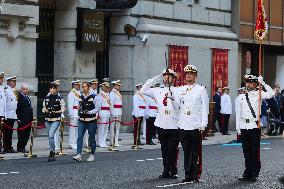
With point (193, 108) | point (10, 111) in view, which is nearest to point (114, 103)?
point (10, 111)

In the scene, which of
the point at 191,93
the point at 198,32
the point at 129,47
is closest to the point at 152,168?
the point at 191,93

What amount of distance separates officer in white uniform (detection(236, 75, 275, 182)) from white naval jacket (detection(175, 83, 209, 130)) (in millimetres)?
1103

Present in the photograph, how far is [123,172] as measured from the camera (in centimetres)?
1825

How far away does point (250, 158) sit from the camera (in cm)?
1742

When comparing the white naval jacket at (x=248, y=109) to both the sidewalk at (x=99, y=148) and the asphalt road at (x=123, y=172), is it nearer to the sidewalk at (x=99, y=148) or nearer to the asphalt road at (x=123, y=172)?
the asphalt road at (x=123, y=172)

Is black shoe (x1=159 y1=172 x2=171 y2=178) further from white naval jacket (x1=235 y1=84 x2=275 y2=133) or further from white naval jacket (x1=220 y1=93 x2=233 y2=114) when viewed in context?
white naval jacket (x1=220 y1=93 x2=233 y2=114)

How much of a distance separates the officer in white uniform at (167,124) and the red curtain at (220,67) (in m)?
20.3

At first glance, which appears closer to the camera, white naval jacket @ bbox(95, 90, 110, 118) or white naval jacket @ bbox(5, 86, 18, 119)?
white naval jacket @ bbox(5, 86, 18, 119)

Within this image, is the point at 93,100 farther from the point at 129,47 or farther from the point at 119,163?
the point at 129,47

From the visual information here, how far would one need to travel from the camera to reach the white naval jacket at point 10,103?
2386cm

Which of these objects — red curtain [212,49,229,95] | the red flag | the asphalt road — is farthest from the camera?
red curtain [212,49,229,95]

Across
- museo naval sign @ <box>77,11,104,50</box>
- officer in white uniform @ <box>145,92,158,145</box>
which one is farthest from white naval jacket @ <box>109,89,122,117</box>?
museo naval sign @ <box>77,11,104,50</box>

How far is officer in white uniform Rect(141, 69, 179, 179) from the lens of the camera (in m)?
17.4

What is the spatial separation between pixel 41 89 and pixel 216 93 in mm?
7485
